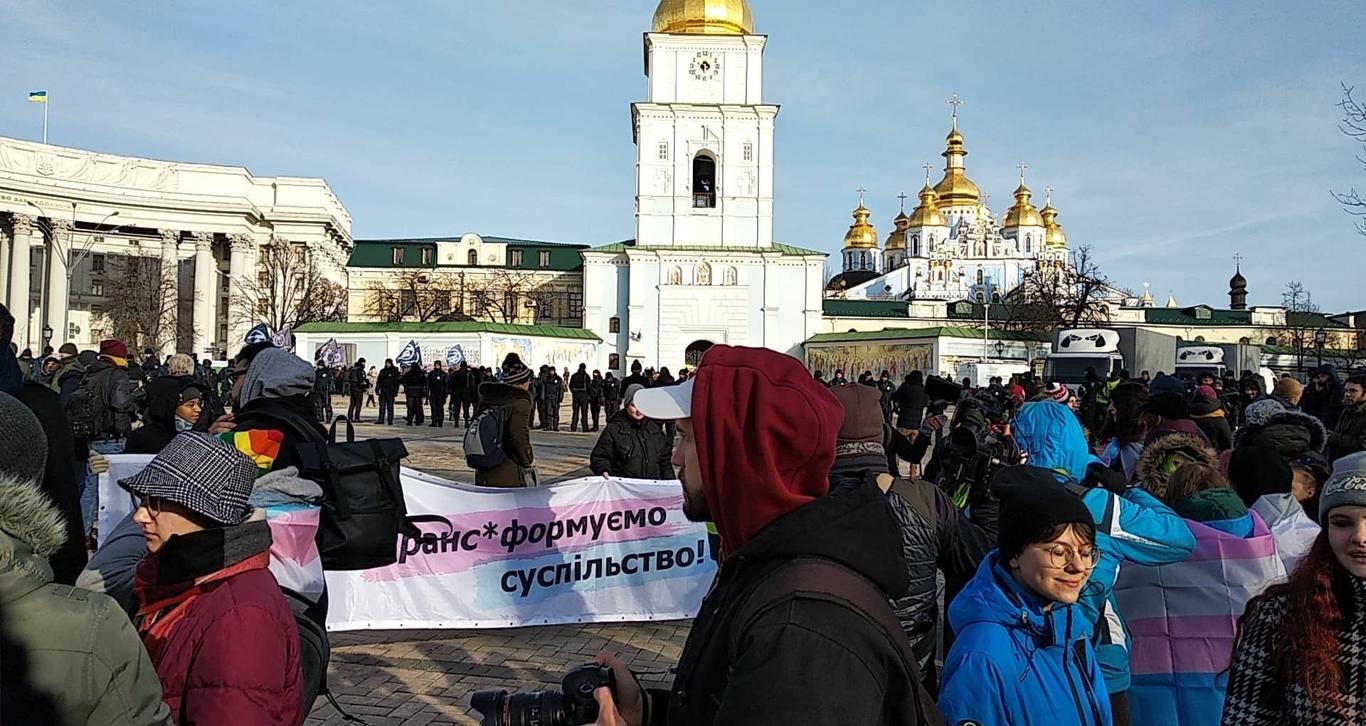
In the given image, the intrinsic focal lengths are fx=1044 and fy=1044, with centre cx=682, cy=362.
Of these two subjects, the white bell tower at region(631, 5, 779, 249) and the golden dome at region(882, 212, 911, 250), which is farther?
the golden dome at region(882, 212, 911, 250)

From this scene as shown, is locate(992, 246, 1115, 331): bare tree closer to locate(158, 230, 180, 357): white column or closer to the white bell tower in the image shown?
the white bell tower

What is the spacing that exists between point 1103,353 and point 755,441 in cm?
3135

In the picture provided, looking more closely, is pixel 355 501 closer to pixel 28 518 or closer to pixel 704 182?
pixel 28 518

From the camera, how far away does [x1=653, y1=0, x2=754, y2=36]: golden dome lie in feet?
184

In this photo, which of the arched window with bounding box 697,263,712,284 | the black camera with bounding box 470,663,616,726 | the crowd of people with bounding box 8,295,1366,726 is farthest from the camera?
the arched window with bounding box 697,263,712,284

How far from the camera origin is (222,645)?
8.45ft

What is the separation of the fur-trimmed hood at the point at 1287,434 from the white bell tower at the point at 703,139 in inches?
1990

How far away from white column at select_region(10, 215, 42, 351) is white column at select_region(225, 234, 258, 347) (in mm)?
11451

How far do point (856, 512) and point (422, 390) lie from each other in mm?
29908

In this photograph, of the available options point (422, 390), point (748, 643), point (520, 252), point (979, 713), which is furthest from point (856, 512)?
point (520, 252)

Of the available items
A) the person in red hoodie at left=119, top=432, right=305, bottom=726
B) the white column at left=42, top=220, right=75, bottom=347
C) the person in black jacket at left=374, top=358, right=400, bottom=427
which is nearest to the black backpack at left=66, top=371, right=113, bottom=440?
the person in red hoodie at left=119, top=432, right=305, bottom=726

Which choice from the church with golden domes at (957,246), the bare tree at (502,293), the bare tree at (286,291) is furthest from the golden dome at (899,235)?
the bare tree at (286,291)

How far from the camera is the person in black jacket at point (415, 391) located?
30.3 metres

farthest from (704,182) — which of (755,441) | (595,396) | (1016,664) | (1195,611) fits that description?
(755,441)
